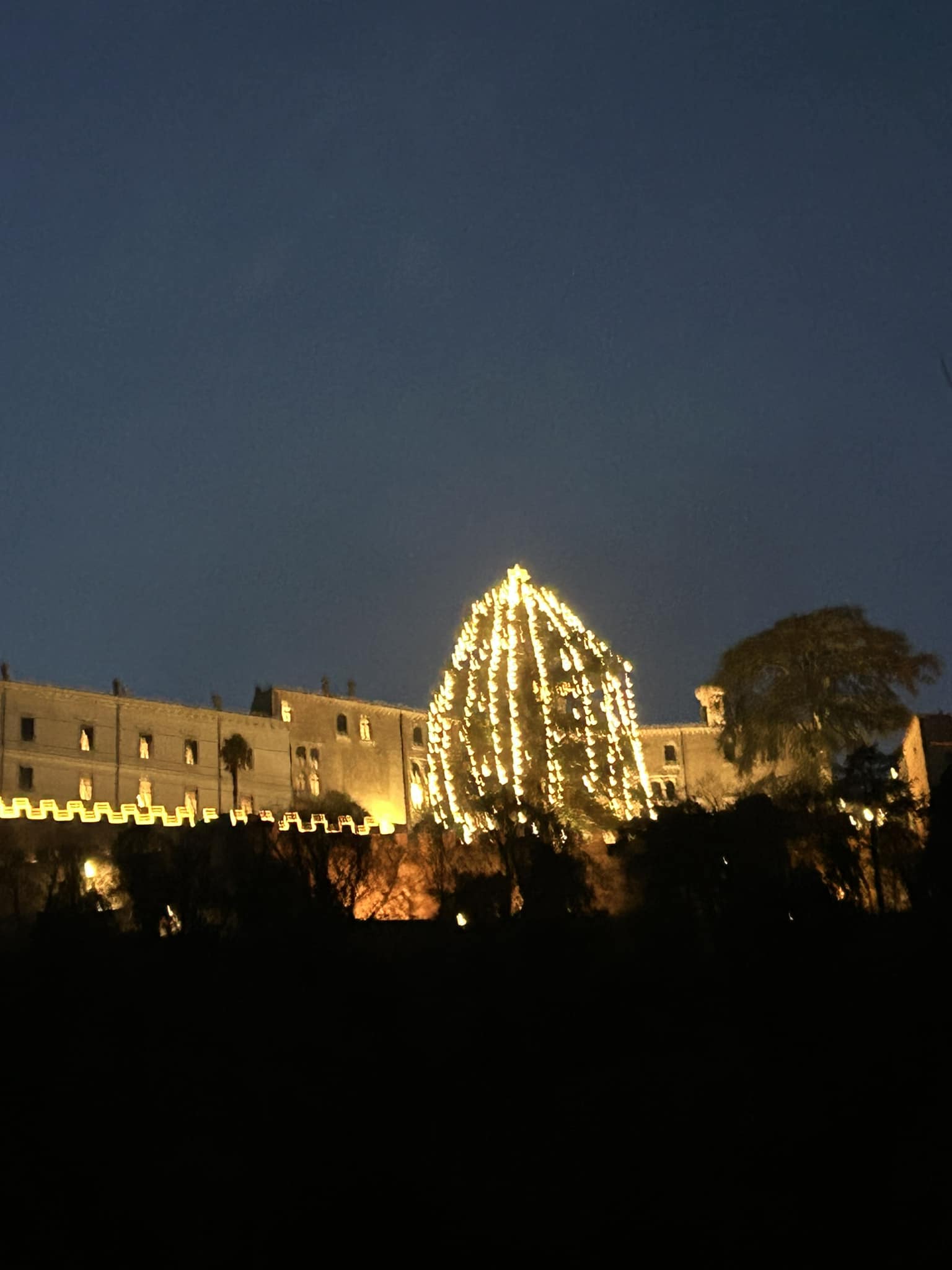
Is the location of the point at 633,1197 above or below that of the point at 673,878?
below

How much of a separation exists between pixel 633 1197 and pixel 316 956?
11.5 meters

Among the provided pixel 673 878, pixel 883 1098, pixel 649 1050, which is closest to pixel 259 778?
pixel 673 878

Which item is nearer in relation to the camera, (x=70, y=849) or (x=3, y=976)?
(x=3, y=976)

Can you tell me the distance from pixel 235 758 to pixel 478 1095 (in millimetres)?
40656

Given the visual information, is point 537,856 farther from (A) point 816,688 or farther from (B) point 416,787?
(B) point 416,787

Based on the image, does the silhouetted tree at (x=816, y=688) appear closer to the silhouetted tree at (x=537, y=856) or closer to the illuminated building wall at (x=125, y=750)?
the silhouetted tree at (x=537, y=856)

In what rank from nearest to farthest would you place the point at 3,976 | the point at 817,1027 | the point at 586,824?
the point at 817,1027 < the point at 3,976 < the point at 586,824

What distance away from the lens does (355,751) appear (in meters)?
A: 80.4

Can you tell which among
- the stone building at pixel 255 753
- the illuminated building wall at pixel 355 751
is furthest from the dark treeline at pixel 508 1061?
the illuminated building wall at pixel 355 751

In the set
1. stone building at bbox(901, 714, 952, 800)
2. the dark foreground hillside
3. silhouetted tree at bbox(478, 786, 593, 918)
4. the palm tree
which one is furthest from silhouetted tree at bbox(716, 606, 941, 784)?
the palm tree

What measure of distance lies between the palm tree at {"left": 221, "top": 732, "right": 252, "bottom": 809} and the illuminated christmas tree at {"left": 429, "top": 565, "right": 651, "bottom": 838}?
19.3 meters

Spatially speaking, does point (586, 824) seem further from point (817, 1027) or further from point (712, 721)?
point (712, 721)

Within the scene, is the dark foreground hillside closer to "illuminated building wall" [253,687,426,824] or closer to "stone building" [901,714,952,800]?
"stone building" [901,714,952,800]

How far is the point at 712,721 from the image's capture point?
7862 centimetres
